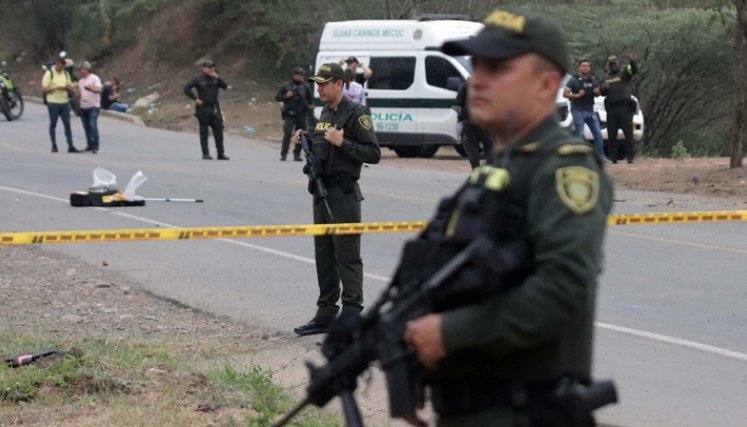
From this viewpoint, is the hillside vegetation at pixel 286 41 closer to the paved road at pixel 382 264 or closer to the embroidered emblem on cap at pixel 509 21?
the paved road at pixel 382 264

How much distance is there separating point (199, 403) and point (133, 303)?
12.5 ft

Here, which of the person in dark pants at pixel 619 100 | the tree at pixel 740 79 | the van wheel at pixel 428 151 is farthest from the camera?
the van wheel at pixel 428 151

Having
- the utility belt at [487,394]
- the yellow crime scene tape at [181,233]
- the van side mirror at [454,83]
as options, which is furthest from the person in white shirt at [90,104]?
the utility belt at [487,394]

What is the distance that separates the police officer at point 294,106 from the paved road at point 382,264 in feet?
7.62

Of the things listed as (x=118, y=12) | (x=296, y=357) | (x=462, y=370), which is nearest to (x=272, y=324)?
(x=296, y=357)

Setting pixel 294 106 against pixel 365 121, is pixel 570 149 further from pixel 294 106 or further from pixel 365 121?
pixel 294 106

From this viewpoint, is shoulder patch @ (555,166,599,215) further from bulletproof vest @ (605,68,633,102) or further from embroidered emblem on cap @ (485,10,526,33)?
bulletproof vest @ (605,68,633,102)

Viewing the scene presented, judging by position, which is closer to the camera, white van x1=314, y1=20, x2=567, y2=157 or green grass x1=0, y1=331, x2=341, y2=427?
green grass x1=0, y1=331, x2=341, y2=427

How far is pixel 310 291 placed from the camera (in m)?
10.6

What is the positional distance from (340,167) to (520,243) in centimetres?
565

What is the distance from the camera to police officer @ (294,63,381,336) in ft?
28.1

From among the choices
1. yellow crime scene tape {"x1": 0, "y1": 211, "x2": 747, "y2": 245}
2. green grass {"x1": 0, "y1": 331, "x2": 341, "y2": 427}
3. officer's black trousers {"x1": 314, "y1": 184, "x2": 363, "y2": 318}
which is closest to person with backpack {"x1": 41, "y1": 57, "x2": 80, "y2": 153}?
yellow crime scene tape {"x1": 0, "y1": 211, "x2": 747, "y2": 245}

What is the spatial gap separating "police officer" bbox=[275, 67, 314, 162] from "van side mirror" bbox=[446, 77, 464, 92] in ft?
8.96

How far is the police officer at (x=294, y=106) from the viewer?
25219 millimetres
